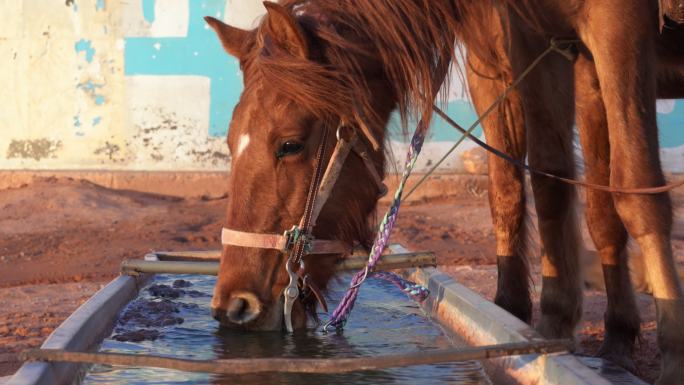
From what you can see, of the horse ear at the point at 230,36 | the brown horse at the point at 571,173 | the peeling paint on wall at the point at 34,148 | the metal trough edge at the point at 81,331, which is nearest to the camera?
the metal trough edge at the point at 81,331

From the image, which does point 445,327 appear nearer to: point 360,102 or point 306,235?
point 306,235

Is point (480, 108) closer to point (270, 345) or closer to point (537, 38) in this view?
point (537, 38)

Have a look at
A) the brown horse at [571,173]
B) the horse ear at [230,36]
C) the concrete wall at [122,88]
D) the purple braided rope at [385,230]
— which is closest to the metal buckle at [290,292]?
the purple braided rope at [385,230]

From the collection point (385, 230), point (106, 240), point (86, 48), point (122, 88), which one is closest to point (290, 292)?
point (385, 230)

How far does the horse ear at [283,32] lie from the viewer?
2.55 meters

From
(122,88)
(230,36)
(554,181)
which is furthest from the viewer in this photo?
(122,88)

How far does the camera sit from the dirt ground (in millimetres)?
4645

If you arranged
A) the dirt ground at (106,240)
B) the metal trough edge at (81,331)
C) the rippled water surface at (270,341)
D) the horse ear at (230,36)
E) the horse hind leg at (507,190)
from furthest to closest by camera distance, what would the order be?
the dirt ground at (106,240), the horse hind leg at (507,190), the horse ear at (230,36), the rippled water surface at (270,341), the metal trough edge at (81,331)

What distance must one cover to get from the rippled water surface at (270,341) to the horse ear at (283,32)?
0.83 metres

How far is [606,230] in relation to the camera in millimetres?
3445

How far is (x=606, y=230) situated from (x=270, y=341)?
150 cm

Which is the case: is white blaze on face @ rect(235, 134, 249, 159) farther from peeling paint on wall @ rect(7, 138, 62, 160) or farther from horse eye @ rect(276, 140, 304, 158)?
peeling paint on wall @ rect(7, 138, 62, 160)

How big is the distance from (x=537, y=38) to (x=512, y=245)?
99 cm

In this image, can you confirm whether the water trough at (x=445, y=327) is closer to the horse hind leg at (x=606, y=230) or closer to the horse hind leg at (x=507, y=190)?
the horse hind leg at (x=606, y=230)
